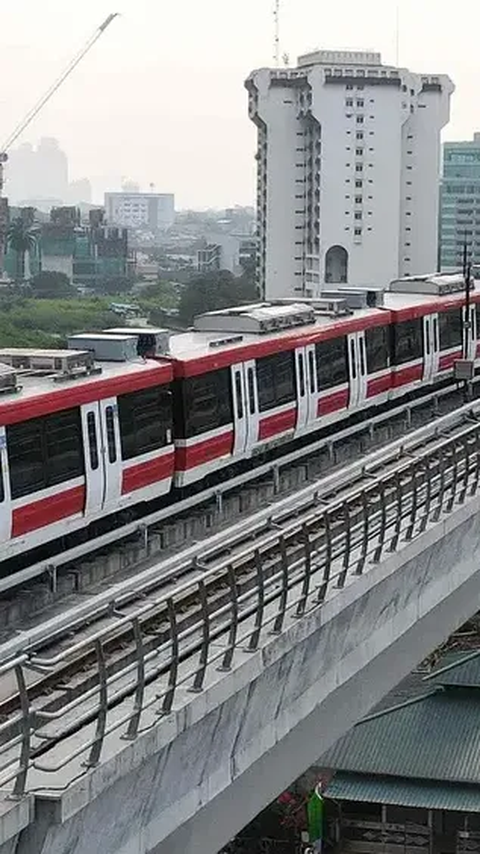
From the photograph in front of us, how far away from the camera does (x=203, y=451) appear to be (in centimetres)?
1516

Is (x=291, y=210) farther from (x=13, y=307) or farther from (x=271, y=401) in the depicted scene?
(x=271, y=401)

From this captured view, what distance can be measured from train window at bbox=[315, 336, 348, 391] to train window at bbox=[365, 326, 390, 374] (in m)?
0.96

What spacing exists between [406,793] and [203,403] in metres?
5.64

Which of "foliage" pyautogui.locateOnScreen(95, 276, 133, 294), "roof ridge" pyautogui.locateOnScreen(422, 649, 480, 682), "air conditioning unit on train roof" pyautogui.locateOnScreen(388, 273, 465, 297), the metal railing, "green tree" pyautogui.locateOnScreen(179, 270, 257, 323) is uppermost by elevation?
"air conditioning unit on train roof" pyautogui.locateOnScreen(388, 273, 465, 297)

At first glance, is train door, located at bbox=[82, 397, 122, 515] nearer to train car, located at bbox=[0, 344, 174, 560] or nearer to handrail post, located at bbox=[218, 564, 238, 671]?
train car, located at bbox=[0, 344, 174, 560]

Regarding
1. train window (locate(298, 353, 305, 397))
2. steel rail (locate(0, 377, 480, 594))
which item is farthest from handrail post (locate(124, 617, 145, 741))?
train window (locate(298, 353, 305, 397))

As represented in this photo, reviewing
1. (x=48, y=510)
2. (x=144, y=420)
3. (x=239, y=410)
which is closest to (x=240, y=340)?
(x=239, y=410)

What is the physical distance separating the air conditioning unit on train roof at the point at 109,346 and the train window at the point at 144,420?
19.7 inches

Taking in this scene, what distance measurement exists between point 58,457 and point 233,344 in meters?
4.33

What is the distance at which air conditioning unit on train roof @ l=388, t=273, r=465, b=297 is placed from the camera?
2382 cm

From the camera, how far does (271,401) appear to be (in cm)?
1680

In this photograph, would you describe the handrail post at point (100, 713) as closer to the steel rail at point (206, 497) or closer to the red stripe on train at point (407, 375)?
the steel rail at point (206, 497)

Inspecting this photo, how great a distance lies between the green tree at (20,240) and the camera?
99125 millimetres

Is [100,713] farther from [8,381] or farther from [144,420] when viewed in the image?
[144,420]
